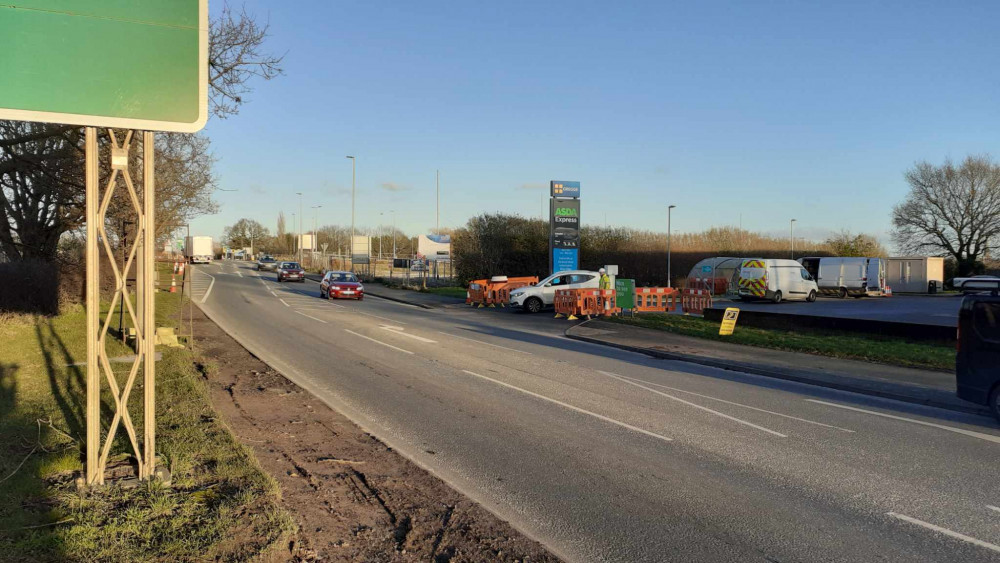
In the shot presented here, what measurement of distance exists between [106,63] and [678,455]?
643cm

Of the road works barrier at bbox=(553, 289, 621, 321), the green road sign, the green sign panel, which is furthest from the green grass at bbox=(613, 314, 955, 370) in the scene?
the green road sign

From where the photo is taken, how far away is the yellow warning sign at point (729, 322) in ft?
61.3

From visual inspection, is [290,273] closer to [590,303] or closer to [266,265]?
[266,265]

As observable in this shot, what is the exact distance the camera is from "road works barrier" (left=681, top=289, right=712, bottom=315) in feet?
85.7

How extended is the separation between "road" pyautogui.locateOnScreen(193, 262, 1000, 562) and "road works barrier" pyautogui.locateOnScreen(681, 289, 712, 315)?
12.3 meters

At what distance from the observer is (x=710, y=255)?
5884 cm

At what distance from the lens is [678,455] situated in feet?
23.7

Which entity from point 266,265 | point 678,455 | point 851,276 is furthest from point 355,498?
point 266,265

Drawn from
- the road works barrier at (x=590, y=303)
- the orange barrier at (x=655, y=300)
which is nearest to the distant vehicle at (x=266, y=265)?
the road works barrier at (x=590, y=303)

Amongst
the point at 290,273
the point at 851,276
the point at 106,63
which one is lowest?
the point at 290,273

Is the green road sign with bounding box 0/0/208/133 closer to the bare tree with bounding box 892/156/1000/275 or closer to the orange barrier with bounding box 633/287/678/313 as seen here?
the orange barrier with bounding box 633/287/678/313

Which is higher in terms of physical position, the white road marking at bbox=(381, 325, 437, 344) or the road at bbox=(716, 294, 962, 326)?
the road at bbox=(716, 294, 962, 326)

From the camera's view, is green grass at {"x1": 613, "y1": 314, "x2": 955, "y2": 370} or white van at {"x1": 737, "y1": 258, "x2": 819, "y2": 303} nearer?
green grass at {"x1": 613, "y1": 314, "x2": 955, "y2": 370}

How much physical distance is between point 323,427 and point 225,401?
2.18m
